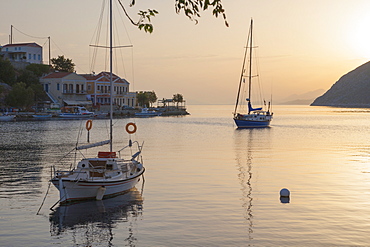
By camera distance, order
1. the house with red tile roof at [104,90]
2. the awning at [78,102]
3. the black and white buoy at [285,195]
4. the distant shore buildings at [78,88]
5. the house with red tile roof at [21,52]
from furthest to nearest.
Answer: the house with red tile roof at [21,52]
the house with red tile roof at [104,90]
the awning at [78,102]
the distant shore buildings at [78,88]
the black and white buoy at [285,195]

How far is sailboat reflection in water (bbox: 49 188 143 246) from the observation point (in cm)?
1794

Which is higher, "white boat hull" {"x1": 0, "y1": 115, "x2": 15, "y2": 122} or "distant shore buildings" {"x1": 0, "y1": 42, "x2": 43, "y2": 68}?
"distant shore buildings" {"x1": 0, "y1": 42, "x2": 43, "y2": 68}

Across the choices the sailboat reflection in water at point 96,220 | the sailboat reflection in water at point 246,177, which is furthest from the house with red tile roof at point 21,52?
the sailboat reflection in water at point 96,220

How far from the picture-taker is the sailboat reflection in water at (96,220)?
17938mm

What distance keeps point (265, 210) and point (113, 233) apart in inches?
319

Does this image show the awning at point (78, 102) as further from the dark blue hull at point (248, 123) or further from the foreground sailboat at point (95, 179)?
the foreground sailboat at point (95, 179)

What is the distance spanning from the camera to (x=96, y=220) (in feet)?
66.9

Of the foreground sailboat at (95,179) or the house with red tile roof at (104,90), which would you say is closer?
the foreground sailboat at (95,179)

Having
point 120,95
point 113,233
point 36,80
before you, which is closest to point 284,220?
point 113,233

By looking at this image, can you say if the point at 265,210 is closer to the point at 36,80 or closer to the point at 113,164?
the point at 113,164

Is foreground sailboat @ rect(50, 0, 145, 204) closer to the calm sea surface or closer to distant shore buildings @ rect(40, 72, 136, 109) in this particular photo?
the calm sea surface

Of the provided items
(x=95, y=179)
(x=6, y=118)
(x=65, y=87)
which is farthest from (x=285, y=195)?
(x=65, y=87)

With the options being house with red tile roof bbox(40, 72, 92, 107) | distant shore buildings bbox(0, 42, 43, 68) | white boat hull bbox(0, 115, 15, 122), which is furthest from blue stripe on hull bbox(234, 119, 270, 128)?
distant shore buildings bbox(0, 42, 43, 68)

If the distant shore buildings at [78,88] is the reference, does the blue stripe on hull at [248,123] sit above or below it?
below
